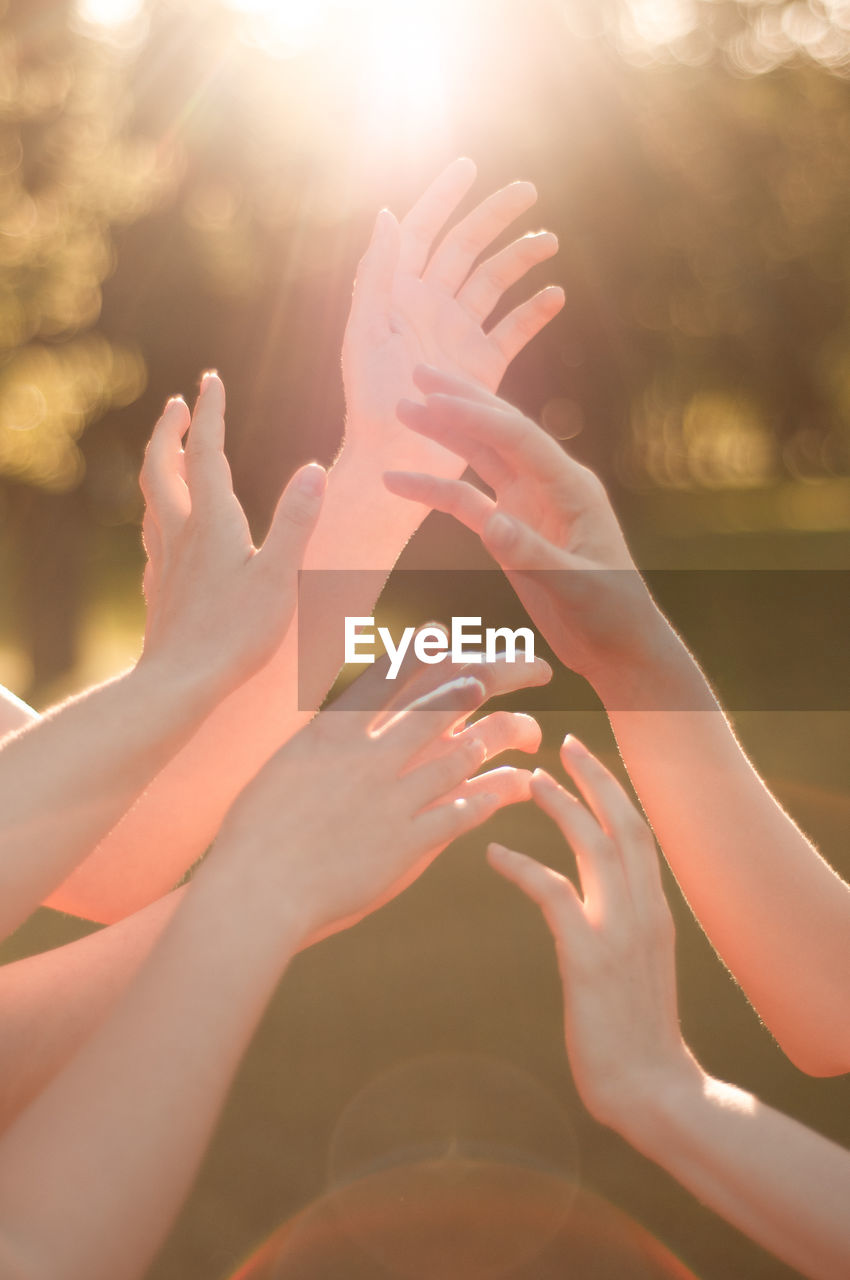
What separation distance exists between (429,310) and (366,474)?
377 mm

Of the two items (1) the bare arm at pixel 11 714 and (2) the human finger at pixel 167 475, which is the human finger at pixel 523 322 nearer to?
(2) the human finger at pixel 167 475

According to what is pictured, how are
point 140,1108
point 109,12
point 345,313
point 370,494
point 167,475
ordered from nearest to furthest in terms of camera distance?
point 140,1108
point 167,475
point 370,494
point 109,12
point 345,313

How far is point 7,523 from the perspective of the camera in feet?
41.2

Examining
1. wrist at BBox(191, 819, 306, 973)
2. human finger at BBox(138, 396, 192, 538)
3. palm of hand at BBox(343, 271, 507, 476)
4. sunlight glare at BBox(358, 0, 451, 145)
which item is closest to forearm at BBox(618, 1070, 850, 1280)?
wrist at BBox(191, 819, 306, 973)

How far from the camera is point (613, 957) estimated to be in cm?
145

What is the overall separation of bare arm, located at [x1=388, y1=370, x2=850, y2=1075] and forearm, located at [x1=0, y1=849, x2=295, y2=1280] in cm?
72

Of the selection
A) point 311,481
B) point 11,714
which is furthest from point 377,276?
point 11,714

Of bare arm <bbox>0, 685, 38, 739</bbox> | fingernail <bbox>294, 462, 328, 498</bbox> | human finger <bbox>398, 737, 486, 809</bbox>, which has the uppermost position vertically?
fingernail <bbox>294, 462, 328, 498</bbox>

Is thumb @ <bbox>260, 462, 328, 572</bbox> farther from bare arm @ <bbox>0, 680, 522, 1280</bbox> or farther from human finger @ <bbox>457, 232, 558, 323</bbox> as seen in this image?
human finger @ <bbox>457, 232, 558, 323</bbox>

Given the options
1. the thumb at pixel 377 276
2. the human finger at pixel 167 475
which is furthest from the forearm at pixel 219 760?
the thumb at pixel 377 276

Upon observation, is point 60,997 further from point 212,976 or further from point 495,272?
point 495,272

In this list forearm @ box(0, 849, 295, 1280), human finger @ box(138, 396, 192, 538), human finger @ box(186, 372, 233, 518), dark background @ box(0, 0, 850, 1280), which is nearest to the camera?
forearm @ box(0, 849, 295, 1280)

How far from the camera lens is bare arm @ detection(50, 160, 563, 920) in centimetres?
214

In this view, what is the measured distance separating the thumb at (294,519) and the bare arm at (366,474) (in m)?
0.43
